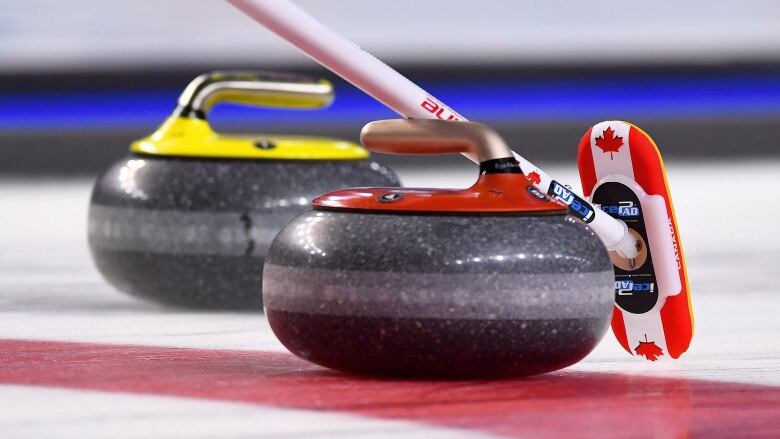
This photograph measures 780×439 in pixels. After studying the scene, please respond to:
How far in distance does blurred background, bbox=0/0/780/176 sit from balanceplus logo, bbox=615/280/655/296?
13.7 feet

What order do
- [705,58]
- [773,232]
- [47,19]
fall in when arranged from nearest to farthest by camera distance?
[773,232], [47,19], [705,58]

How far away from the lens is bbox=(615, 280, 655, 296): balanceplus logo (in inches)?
81.3

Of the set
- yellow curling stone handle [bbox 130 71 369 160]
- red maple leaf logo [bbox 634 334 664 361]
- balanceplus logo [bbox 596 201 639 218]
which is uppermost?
yellow curling stone handle [bbox 130 71 369 160]

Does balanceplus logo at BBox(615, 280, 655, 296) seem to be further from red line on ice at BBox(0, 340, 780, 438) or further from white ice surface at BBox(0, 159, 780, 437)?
red line on ice at BBox(0, 340, 780, 438)

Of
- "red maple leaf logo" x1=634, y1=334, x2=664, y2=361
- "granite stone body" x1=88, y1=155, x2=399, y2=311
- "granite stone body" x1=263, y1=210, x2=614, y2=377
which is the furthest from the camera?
"granite stone body" x1=88, y1=155, x2=399, y2=311

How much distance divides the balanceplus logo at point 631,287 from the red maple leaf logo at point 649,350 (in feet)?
0.21

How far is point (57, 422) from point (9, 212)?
313 cm

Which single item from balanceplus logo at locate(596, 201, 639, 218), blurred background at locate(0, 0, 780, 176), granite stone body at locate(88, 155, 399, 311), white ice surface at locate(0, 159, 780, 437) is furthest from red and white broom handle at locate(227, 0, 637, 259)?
blurred background at locate(0, 0, 780, 176)

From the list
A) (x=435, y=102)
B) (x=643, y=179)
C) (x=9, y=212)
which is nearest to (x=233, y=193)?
(x=435, y=102)

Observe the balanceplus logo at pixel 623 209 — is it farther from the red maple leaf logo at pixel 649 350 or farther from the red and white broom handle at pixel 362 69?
the red maple leaf logo at pixel 649 350

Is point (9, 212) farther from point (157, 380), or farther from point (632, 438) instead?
point (632, 438)

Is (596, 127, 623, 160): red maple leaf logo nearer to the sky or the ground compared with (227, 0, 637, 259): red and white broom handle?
nearer to the ground

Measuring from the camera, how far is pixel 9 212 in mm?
4609

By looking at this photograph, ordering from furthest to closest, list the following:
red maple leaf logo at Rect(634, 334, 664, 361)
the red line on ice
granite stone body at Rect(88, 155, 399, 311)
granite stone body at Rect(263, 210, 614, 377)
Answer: granite stone body at Rect(88, 155, 399, 311) → red maple leaf logo at Rect(634, 334, 664, 361) → granite stone body at Rect(263, 210, 614, 377) → the red line on ice
